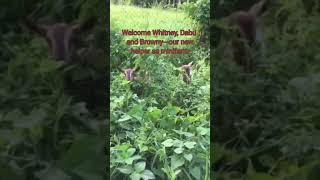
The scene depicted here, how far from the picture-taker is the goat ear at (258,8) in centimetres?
245

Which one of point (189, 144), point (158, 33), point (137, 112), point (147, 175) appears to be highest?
point (158, 33)

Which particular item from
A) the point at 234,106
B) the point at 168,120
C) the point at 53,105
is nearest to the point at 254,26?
the point at 234,106

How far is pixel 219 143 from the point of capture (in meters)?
2.43

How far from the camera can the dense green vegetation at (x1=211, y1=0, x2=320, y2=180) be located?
2.41m

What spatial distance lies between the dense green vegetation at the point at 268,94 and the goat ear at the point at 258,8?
26 millimetres

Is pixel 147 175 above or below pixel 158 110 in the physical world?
below

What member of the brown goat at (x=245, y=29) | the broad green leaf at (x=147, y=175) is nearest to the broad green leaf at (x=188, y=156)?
the broad green leaf at (x=147, y=175)

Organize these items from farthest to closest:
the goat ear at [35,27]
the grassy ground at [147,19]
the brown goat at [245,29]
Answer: the brown goat at [245,29], the goat ear at [35,27], the grassy ground at [147,19]

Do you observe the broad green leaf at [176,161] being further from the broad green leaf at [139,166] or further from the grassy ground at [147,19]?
the grassy ground at [147,19]

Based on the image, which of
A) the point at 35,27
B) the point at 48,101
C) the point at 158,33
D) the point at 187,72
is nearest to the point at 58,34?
the point at 35,27

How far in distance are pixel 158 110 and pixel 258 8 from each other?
0.51 metres

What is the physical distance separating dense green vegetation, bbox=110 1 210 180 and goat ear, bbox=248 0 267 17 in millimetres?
247

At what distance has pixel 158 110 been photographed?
231 centimetres

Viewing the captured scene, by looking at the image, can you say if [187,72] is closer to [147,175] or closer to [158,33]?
[158,33]
